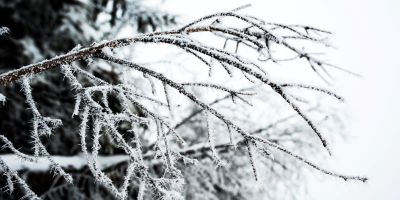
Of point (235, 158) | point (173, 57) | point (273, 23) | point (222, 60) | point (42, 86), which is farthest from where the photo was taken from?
point (235, 158)

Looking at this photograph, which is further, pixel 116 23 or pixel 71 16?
pixel 116 23

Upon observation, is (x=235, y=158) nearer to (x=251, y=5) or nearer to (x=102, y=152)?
(x=102, y=152)

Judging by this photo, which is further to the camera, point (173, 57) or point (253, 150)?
point (173, 57)

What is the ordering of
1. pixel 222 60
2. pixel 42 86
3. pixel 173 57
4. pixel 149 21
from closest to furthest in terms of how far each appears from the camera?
pixel 222 60 → pixel 173 57 → pixel 42 86 → pixel 149 21

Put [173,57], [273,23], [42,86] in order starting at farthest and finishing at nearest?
[42,86], [173,57], [273,23]

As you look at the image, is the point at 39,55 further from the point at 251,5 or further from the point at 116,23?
the point at 251,5

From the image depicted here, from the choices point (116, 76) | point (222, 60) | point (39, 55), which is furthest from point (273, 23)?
point (39, 55)

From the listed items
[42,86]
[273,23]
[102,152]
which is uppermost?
[42,86]

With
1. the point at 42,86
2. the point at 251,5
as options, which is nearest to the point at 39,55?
the point at 42,86

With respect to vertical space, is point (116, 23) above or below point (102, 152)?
above
